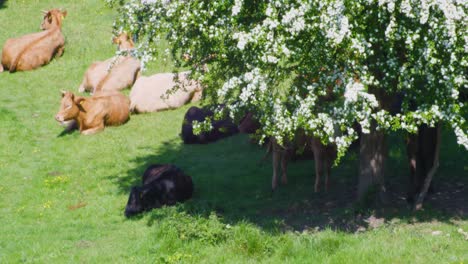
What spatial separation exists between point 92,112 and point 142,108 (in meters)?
2.37

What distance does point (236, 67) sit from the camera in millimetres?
15078

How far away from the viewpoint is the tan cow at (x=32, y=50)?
108 feet

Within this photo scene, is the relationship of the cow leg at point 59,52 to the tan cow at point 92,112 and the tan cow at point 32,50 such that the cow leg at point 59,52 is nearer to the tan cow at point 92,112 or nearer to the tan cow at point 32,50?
the tan cow at point 32,50

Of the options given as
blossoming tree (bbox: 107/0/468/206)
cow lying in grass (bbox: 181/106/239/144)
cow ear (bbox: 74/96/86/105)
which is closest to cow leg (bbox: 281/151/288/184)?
blossoming tree (bbox: 107/0/468/206)

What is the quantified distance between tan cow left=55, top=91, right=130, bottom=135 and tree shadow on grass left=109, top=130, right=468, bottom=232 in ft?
10.8

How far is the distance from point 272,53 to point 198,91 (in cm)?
1463

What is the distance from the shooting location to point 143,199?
17375mm

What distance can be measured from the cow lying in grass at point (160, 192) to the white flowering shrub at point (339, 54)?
4341mm

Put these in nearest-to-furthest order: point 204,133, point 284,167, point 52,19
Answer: point 284,167 → point 204,133 → point 52,19

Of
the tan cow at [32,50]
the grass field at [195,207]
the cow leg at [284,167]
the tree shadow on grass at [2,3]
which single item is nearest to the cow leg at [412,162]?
the grass field at [195,207]

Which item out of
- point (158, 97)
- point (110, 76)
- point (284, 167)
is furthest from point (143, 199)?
point (110, 76)

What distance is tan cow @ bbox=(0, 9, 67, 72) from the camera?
108 ft

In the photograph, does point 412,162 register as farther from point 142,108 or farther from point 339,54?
point 142,108

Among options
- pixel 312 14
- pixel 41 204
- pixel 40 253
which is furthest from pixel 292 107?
pixel 41 204
